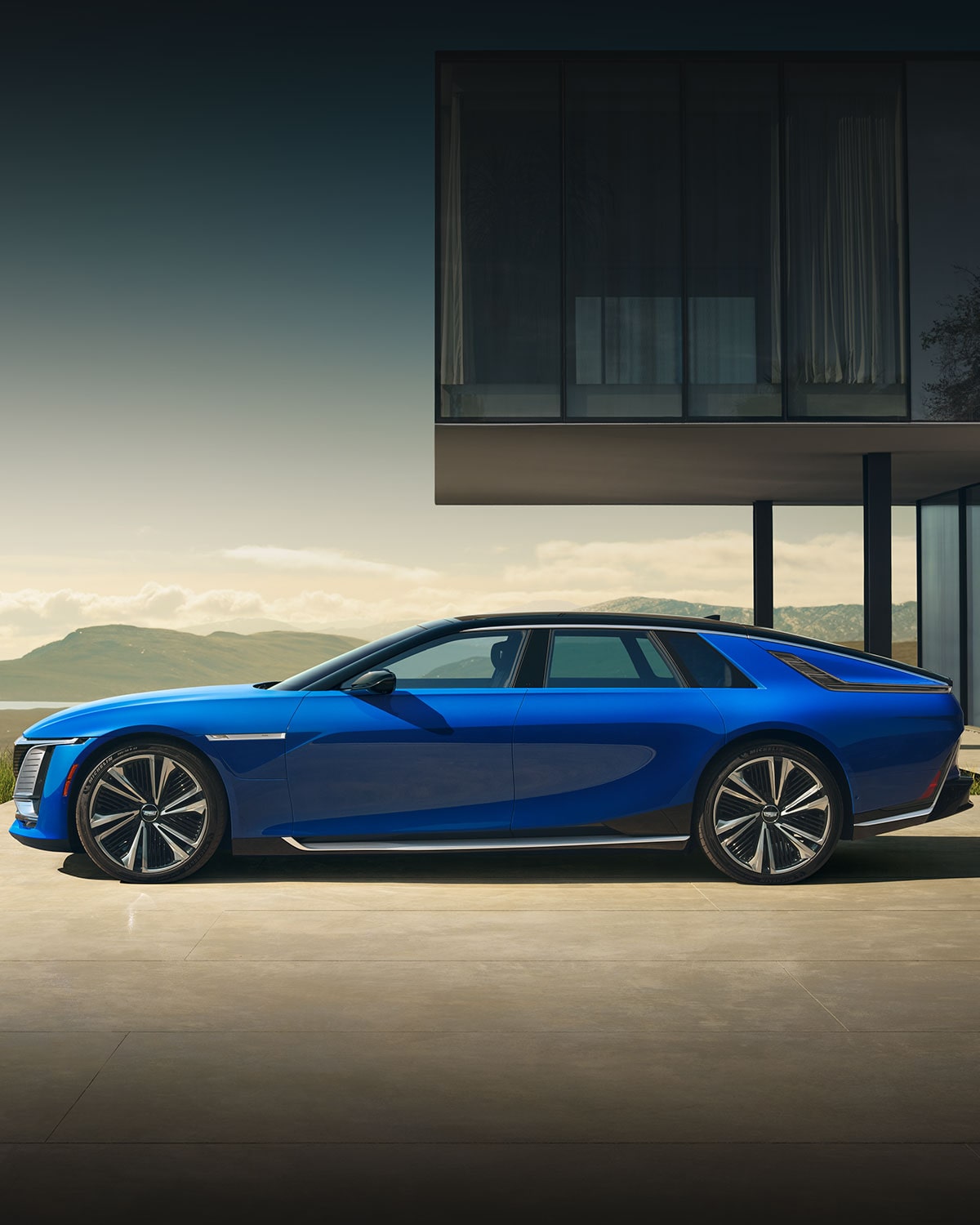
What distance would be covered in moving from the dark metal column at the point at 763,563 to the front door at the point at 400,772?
16.2 metres

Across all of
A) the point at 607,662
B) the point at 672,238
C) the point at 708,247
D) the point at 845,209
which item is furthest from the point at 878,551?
the point at 607,662

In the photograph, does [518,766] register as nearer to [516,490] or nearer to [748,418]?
[748,418]

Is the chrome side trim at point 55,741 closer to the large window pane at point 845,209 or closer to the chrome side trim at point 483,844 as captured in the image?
the chrome side trim at point 483,844

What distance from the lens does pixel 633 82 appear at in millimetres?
16609

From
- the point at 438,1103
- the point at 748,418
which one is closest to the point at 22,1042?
the point at 438,1103

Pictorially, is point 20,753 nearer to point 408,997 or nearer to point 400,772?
point 400,772

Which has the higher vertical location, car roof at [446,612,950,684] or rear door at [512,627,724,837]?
car roof at [446,612,950,684]

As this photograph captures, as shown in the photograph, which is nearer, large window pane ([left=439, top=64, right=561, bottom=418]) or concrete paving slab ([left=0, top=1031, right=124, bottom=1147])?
concrete paving slab ([left=0, top=1031, right=124, bottom=1147])

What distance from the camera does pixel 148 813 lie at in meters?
7.80

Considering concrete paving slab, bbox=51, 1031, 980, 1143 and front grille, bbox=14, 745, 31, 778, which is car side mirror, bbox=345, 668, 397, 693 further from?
concrete paving slab, bbox=51, 1031, 980, 1143

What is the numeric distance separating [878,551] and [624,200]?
543 cm

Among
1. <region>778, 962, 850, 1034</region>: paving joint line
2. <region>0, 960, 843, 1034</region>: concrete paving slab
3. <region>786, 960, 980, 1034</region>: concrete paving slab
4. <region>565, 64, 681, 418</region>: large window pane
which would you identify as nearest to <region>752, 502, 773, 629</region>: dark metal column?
<region>565, 64, 681, 418</region>: large window pane

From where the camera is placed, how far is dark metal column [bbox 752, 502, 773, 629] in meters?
23.8

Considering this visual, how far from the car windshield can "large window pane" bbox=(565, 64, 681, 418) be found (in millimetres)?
8953
